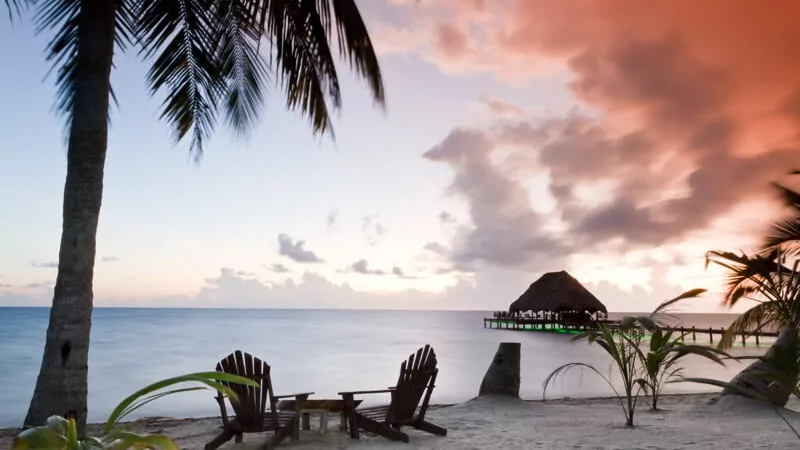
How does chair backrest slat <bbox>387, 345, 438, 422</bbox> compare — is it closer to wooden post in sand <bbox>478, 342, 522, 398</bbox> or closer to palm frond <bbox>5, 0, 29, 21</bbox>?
wooden post in sand <bbox>478, 342, 522, 398</bbox>

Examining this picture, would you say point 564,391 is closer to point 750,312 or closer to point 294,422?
point 750,312

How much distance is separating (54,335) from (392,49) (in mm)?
6109

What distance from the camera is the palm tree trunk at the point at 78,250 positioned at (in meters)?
4.55

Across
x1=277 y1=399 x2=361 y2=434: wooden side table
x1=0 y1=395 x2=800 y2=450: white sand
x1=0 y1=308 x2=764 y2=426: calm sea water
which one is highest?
x1=277 y1=399 x2=361 y2=434: wooden side table

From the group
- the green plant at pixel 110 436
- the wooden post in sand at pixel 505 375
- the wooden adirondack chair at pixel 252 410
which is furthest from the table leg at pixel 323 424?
the green plant at pixel 110 436

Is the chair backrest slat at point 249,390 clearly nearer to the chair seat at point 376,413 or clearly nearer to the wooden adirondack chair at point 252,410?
the wooden adirondack chair at point 252,410

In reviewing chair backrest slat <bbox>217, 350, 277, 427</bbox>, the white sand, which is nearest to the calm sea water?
the white sand

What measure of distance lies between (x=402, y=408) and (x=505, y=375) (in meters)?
2.94

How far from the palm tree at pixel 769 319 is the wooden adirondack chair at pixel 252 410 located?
12.2ft

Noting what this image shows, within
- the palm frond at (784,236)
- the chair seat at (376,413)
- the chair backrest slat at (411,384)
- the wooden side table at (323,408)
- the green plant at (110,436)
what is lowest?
the chair seat at (376,413)

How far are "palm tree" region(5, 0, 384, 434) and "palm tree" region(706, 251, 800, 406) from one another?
147 inches

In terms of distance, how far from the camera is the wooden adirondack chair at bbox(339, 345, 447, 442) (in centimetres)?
613

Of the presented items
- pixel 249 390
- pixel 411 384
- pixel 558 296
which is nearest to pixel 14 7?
pixel 249 390

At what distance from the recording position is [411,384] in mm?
6340
